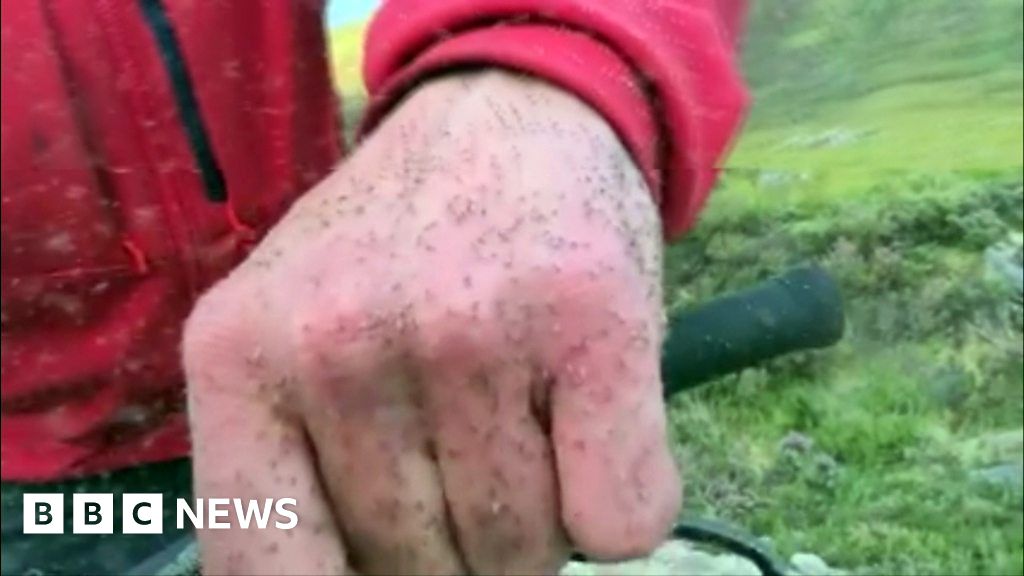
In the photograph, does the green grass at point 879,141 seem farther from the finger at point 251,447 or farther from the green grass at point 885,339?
the finger at point 251,447

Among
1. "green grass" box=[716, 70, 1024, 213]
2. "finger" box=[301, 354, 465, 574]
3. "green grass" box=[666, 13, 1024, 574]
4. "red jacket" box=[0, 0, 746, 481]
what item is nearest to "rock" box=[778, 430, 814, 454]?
"green grass" box=[666, 13, 1024, 574]

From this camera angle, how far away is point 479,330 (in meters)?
0.34

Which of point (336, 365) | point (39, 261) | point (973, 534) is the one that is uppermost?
point (336, 365)

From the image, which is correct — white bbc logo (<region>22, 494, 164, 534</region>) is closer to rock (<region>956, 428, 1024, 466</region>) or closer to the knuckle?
the knuckle

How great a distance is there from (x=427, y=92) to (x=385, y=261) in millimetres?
58

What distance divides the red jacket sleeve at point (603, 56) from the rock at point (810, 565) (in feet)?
0.90

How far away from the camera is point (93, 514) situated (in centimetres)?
55

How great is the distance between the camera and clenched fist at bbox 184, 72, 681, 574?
34cm

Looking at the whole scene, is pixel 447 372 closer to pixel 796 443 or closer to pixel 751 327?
pixel 751 327

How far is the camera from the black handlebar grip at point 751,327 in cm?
54

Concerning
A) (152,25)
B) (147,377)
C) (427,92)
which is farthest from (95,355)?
(427,92)

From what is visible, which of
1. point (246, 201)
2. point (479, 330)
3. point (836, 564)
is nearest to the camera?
point (479, 330)

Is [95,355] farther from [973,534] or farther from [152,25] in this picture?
[973,534]

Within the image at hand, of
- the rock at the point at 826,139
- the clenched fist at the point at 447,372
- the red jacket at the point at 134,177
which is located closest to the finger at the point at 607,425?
the clenched fist at the point at 447,372
